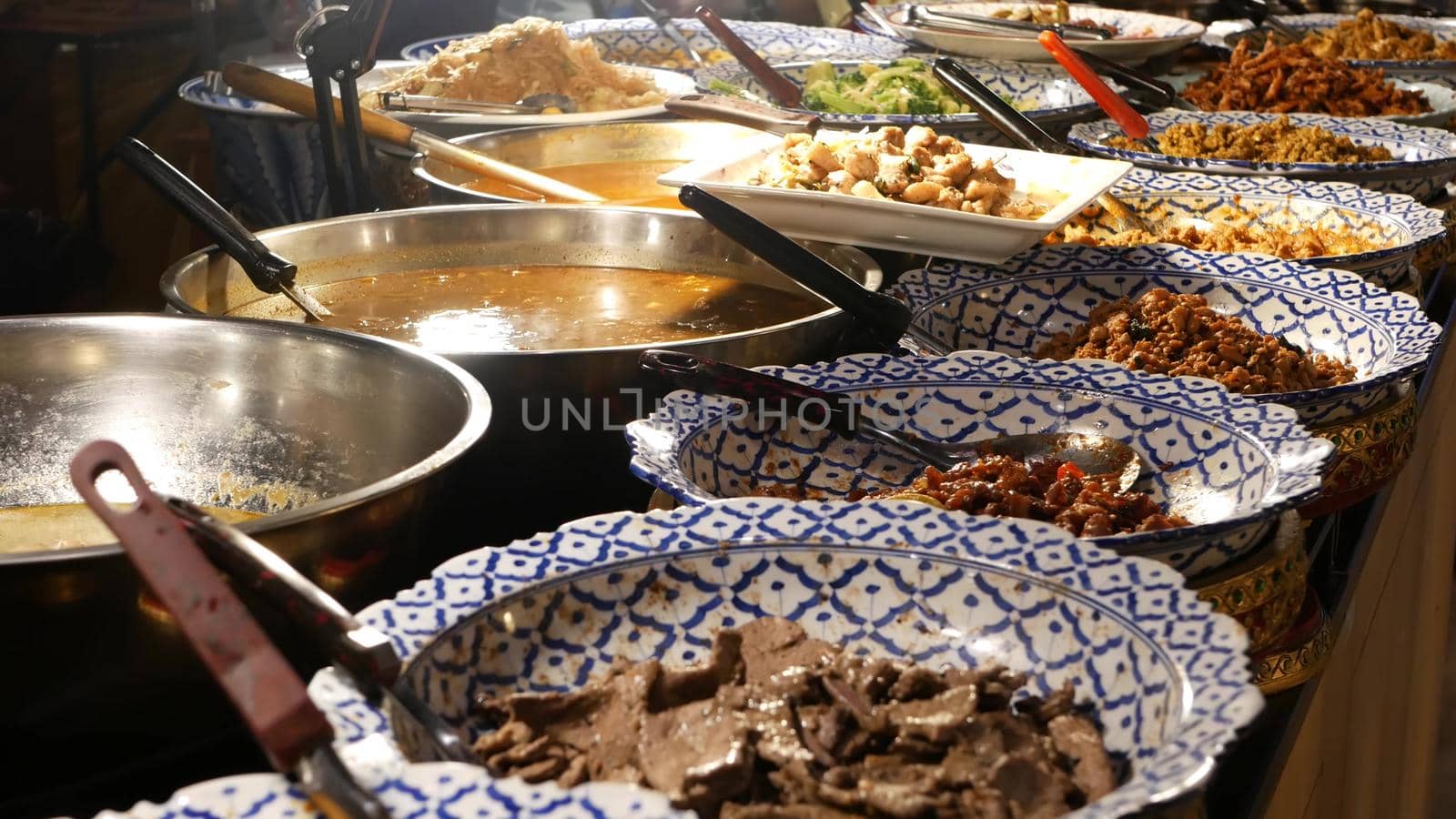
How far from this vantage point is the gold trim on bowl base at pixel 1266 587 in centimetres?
108

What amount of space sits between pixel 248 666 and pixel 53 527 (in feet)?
2.00

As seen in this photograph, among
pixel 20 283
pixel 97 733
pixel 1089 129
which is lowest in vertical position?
pixel 20 283

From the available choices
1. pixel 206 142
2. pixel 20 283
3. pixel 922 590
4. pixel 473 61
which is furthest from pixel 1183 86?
pixel 922 590

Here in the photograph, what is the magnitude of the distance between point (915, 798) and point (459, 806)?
244 millimetres

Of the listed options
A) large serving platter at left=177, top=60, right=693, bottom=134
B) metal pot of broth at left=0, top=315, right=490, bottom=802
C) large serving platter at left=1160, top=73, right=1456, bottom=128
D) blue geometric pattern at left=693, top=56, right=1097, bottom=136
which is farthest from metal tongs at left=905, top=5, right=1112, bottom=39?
metal pot of broth at left=0, top=315, right=490, bottom=802

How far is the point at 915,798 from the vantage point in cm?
75

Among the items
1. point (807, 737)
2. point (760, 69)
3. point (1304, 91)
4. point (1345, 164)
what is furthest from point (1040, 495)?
point (1304, 91)

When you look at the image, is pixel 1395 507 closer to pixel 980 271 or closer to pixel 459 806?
pixel 980 271

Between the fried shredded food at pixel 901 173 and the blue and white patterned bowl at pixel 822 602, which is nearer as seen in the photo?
the blue and white patterned bowl at pixel 822 602

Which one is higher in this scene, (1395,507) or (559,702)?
(559,702)

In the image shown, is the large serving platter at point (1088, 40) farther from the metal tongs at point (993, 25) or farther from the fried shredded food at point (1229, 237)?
the fried shredded food at point (1229, 237)

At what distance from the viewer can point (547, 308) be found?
1.76 metres

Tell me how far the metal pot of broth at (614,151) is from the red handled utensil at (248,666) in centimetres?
178

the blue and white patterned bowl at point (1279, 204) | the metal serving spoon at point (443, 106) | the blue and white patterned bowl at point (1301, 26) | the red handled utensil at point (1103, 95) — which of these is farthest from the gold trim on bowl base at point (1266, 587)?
the blue and white patterned bowl at point (1301, 26)
